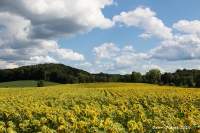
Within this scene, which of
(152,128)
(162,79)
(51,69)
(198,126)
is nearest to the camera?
(198,126)

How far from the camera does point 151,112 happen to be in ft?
41.0

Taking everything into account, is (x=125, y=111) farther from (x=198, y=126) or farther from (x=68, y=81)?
(x=68, y=81)

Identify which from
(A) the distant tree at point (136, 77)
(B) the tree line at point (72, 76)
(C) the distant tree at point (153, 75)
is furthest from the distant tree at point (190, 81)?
(A) the distant tree at point (136, 77)

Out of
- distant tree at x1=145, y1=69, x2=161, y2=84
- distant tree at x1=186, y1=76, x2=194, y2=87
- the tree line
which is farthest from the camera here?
distant tree at x1=145, y1=69, x2=161, y2=84

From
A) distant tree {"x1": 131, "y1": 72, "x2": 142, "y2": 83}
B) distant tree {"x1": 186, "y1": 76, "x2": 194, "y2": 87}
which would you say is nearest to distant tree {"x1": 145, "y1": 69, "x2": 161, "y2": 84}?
distant tree {"x1": 131, "y1": 72, "x2": 142, "y2": 83}

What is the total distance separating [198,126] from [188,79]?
310 ft

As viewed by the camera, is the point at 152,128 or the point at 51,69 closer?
the point at 152,128

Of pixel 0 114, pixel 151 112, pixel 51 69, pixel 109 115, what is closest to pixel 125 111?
pixel 109 115

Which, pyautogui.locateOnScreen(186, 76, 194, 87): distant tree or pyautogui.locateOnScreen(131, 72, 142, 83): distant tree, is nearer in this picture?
pyautogui.locateOnScreen(186, 76, 194, 87): distant tree

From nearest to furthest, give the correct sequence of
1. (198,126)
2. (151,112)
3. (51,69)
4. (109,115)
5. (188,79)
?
1. (198,126)
2. (109,115)
3. (151,112)
4. (188,79)
5. (51,69)

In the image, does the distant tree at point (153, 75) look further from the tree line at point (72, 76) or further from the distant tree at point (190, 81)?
the distant tree at point (190, 81)

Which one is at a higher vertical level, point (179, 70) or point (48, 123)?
point (179, 70)

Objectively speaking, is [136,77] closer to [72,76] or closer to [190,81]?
[190,81]

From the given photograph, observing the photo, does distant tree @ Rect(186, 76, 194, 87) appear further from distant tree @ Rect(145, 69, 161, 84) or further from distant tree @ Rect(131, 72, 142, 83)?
distant tree @ Rect(131, 72, 142, 83)
